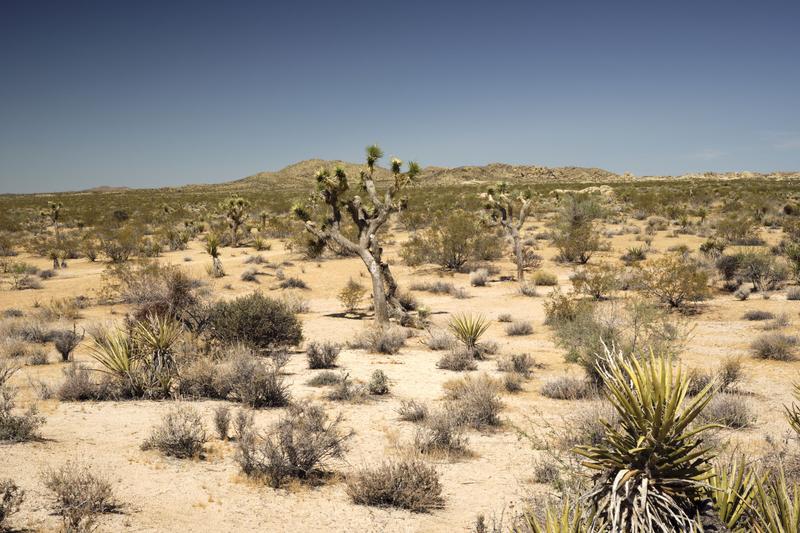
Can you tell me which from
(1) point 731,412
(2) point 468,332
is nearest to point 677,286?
(2) point 468,332

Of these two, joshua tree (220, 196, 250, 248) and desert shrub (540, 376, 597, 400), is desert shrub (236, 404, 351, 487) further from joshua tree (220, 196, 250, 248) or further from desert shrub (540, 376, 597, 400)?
joshua tree (220, 196, 250, 248)

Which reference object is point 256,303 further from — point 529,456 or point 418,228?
point 418,228

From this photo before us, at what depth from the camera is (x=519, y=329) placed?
1354 centimetres

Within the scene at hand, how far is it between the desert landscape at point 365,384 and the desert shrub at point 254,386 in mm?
33

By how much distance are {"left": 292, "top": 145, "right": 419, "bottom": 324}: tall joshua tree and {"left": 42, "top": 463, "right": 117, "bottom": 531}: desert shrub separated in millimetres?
10122

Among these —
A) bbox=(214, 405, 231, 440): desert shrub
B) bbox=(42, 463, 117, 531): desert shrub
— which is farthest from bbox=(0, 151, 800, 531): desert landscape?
bbox=(214, 405, 231, 440): desert shrub

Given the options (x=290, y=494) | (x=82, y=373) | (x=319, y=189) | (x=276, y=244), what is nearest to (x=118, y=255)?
(x=276, y=244)

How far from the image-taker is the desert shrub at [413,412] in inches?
295

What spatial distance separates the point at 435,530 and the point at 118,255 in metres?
25.0

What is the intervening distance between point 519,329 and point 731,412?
649 centimetres

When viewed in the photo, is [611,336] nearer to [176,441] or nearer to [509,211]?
[176,441]

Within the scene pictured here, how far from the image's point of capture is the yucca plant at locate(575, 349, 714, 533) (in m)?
3.10

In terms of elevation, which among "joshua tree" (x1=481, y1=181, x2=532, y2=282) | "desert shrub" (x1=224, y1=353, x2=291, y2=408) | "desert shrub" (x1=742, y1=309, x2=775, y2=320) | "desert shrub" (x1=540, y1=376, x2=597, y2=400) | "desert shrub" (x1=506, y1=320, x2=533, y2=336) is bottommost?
"desert shrub" (x1=506, y1=320, x2=533, y2=336)

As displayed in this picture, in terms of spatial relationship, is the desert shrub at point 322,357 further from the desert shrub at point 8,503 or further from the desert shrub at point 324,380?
the desert shrub at point 8,503
